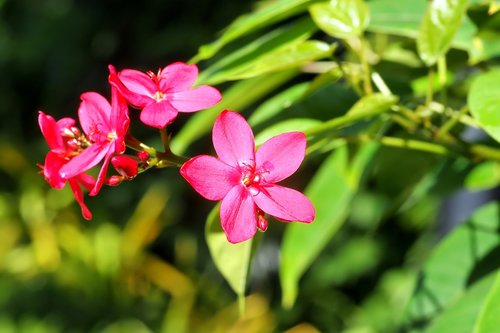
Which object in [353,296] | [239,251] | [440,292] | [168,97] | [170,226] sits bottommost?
[353,296]

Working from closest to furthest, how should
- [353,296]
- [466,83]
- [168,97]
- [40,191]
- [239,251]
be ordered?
[168,97], [239,251], [466,83], [353,296], [40,191]

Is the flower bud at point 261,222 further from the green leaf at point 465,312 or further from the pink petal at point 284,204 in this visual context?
the green leaf at point 465,312

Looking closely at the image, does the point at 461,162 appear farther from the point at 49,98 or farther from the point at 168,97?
the point at 49,98

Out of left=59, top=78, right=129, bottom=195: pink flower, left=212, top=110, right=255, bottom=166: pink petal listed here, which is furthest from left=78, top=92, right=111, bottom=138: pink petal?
left=212, top=110, right=255, bottom=166: pink petal

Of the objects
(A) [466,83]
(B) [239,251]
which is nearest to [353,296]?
(A) [466,83]

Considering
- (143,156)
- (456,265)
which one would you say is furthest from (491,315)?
(143,156)

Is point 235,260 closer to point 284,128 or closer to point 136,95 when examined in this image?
A: point 284,128
